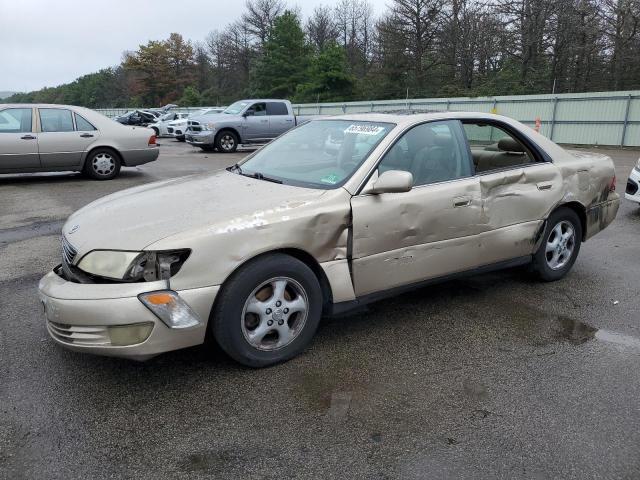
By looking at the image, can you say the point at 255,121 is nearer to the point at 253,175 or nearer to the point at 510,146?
the point at 510,146

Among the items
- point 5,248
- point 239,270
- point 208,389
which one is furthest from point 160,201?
point 5,248

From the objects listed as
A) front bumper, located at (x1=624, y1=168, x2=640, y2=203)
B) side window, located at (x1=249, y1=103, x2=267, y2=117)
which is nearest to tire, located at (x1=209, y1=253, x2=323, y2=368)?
front bumper, located at (x1=624, y1=168, x2=640, y2=203)

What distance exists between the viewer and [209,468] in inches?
93.4

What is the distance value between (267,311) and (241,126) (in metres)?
15.7

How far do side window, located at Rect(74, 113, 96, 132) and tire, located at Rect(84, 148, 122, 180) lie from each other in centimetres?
45

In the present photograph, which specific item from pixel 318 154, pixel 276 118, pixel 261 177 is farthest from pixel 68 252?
pixel 276 118

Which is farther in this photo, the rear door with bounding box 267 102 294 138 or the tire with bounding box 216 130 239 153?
the rear door with bounding box 267 102 294 138

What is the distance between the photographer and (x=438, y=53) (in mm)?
42969

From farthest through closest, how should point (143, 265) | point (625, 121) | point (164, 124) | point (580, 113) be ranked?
1. point (164, 124)
2. point (580, 113)
3. point (625, 121)
4. point (143, 265)

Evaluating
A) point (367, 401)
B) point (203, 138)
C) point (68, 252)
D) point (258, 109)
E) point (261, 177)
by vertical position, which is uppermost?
point (258, 109)

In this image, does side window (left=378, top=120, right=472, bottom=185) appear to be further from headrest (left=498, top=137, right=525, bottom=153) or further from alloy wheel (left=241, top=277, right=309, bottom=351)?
alloy wheel (left=241, top=277, right=309, bottom=351)

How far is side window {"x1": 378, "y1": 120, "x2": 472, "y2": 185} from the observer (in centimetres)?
376

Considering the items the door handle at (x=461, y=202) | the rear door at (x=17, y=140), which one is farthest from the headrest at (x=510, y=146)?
the rear door at (x=17, y=140)

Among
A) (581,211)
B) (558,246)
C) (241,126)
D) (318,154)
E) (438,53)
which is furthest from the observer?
(438,53)
